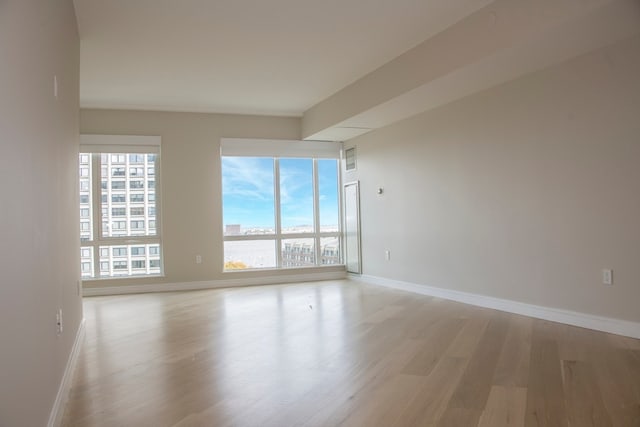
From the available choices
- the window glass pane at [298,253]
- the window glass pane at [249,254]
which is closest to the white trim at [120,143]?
the window glass pane at [249,254]

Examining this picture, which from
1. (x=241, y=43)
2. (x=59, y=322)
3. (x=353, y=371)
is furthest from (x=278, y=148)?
(x=59, y=322)

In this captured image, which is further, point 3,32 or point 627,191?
point 627,191

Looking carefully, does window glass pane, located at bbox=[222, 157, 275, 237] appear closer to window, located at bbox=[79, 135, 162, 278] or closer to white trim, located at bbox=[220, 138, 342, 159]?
white trim, located at bbox=[220, 138, 342, 159]

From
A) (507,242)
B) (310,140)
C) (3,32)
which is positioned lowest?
(507,242)

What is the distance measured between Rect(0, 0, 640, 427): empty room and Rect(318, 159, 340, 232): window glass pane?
39mm

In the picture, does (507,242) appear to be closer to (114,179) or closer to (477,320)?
(477,320)

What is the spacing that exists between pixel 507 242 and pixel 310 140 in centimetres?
397

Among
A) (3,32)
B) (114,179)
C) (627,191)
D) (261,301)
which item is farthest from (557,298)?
(114,179)

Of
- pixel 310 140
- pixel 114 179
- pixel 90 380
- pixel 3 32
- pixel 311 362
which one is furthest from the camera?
pixel 310 140

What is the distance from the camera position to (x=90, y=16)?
4008 millimetres

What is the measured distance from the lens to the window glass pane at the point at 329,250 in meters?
8.23

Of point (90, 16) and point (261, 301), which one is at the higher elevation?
point (90, 16)

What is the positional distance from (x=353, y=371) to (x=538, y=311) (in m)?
2.32

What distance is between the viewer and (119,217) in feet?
23.5
